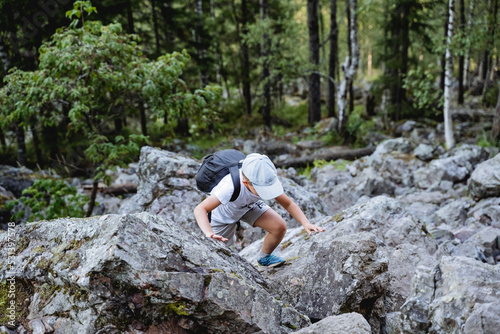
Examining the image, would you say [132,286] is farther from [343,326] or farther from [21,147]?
[21,147]

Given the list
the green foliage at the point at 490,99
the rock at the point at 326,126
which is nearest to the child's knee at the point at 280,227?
the rock at the point at 326,126

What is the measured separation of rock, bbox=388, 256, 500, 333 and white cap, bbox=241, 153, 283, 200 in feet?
5.42

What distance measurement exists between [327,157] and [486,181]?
8.00 meters

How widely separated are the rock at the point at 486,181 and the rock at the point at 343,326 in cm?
642

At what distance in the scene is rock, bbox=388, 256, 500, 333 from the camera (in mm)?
2424

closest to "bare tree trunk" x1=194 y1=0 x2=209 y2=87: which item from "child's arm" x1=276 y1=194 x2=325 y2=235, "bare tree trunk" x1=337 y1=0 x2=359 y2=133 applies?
"bare tree trunk" x1=337 y1=0 x2=359 y2=133

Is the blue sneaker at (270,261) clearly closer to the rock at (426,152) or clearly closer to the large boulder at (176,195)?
the large boulder at (176,195)

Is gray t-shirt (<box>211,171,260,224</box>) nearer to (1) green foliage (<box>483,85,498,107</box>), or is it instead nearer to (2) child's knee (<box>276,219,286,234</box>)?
(2) child's knee (<box>276,219,286,234</box>)

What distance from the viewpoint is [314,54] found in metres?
19.6

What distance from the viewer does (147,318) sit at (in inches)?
105

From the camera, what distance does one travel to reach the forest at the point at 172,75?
21.9ft

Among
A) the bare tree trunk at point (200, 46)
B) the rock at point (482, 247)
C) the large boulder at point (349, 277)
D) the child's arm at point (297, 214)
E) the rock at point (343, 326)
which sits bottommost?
the rock at point (482, 247)

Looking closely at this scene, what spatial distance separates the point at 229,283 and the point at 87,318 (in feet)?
3.60

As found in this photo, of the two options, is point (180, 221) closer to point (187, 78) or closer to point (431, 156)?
point (431, 156)
